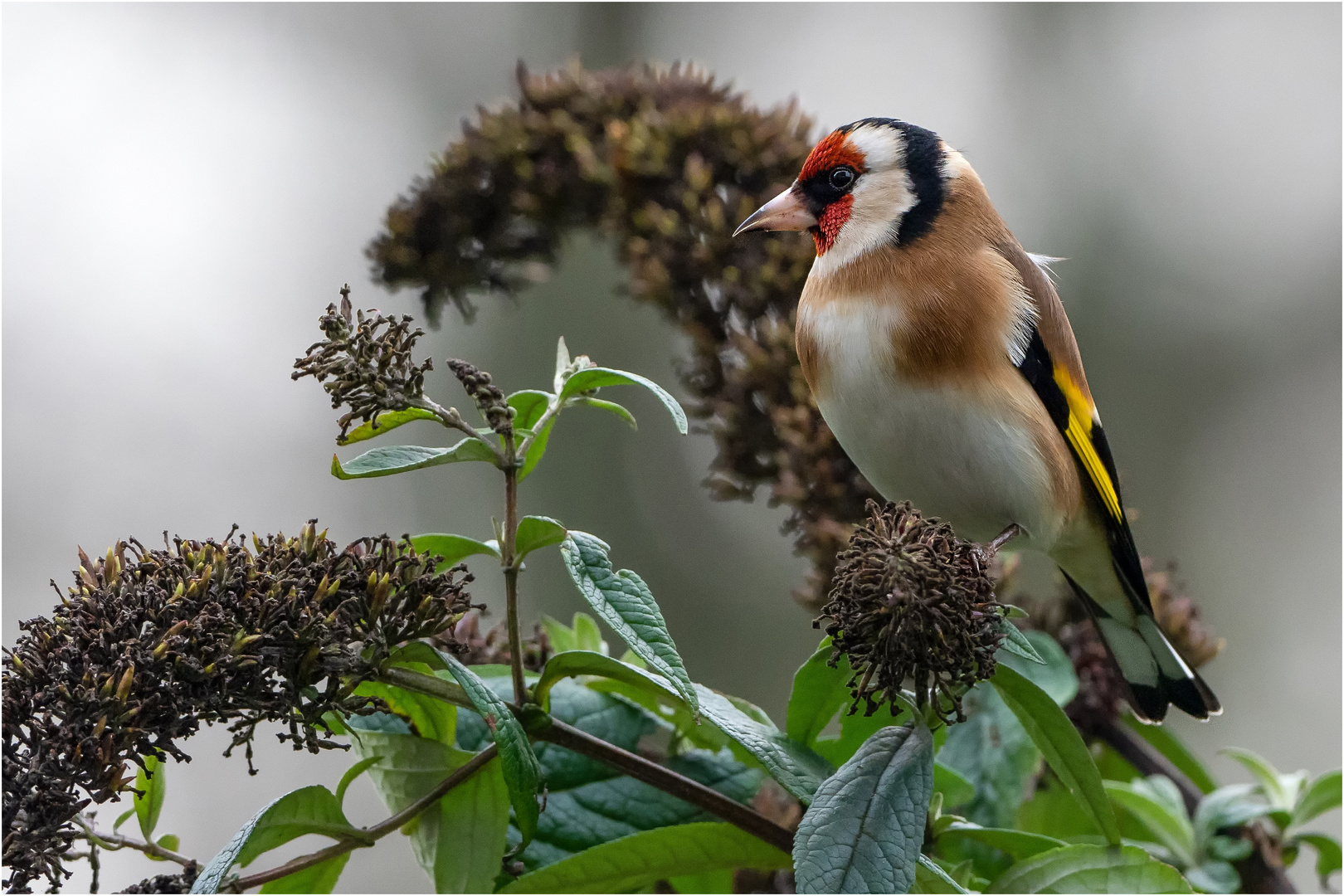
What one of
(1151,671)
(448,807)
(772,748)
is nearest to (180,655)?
(448,807)

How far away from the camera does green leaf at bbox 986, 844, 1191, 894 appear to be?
1.15m

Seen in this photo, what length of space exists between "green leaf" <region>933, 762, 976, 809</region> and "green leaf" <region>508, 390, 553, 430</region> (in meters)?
0.62

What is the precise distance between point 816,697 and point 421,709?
42cm

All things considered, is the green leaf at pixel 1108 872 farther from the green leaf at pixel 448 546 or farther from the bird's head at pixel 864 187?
the bird's head at pixel 864 187

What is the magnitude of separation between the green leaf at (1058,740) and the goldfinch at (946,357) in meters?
0.49

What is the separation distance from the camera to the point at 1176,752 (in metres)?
1.99

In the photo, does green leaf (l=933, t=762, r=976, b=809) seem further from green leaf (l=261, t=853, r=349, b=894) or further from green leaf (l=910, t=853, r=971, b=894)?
green leaf (l=261, t=853, r=349, b=894)

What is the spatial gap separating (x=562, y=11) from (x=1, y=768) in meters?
7.94

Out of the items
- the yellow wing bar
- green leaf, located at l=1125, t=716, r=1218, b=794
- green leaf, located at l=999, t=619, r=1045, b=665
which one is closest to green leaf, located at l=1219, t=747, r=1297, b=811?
green leaf, located at l=1125, t=716, r=1218, b=794

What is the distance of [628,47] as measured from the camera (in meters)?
7.91

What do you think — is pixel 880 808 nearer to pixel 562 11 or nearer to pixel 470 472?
pixel 470 472

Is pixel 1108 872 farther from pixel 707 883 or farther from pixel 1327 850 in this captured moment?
pixel 1327 850

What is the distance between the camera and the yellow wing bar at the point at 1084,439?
5.87 ft

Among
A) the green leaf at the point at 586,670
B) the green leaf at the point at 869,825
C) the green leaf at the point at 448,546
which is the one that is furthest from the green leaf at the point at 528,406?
the green leaf at the point at 869,825
